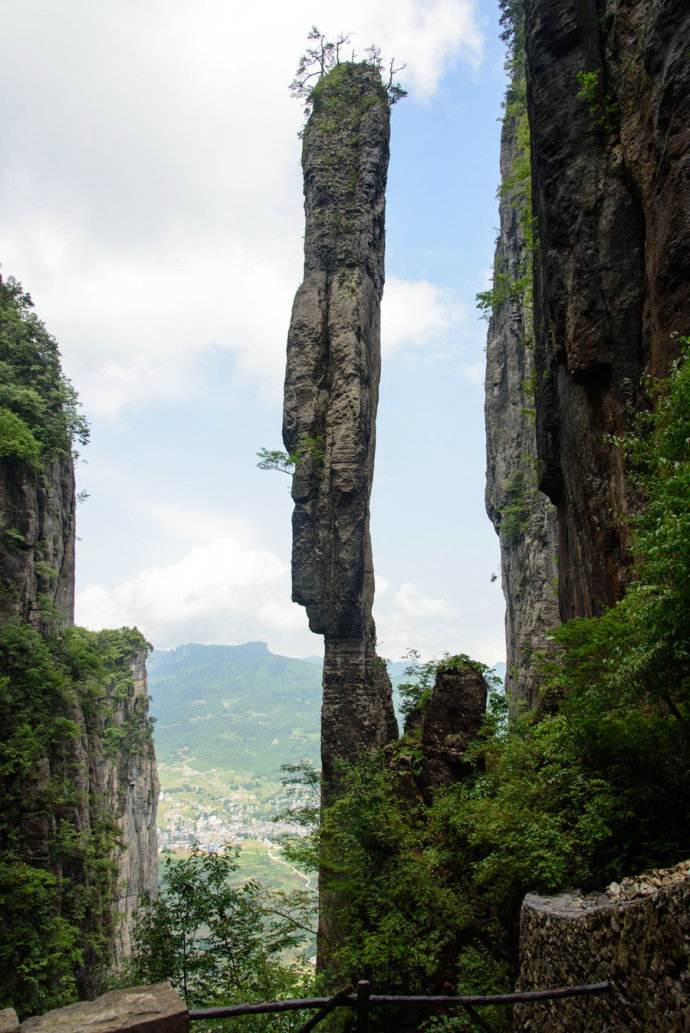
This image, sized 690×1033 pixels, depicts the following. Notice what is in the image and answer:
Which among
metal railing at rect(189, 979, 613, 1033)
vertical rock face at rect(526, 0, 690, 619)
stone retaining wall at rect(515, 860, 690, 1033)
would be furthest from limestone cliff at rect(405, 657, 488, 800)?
metal railing at rect(189, 979, 613, 1033)

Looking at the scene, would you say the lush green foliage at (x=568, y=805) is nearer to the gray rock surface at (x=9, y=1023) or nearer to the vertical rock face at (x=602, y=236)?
the vertical rock face at (x=602, y=236)

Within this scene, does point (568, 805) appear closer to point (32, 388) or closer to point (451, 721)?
point (451, 721)

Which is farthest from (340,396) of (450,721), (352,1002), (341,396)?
(352,1002)

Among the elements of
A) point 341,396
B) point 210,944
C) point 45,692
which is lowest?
point 210,944

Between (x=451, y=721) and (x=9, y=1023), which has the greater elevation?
(x=451, y=721)

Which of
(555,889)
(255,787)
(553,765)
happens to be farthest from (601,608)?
(255,787)

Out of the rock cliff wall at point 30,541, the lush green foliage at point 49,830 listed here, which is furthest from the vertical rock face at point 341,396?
the rock cliff wall at point 30,541
